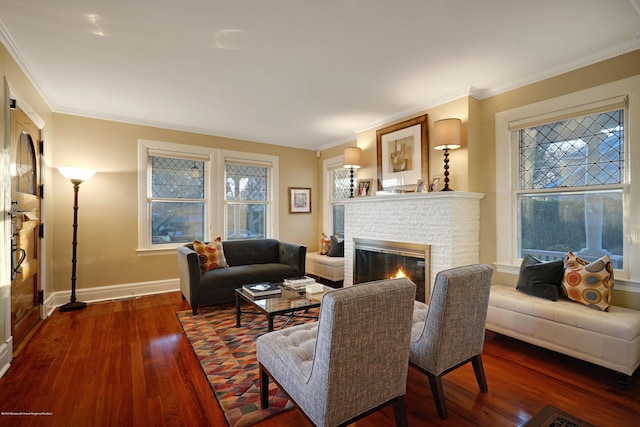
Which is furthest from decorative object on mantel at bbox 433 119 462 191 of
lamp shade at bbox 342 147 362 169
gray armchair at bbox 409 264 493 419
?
gray armchair at bbox 409 264 493 419

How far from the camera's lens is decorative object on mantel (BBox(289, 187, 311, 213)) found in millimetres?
5702

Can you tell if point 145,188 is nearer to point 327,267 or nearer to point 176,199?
point 176,199

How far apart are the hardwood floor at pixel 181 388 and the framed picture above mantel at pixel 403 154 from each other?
6.55 feet

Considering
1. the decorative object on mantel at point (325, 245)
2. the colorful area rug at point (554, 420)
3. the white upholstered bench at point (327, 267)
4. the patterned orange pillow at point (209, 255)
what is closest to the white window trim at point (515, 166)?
the colorful area rug at point (554, 420)

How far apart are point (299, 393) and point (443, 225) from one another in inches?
95.4

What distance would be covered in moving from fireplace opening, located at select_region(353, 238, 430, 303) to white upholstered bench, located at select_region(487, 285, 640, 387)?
0.84m

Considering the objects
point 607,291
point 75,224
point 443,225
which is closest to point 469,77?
point 443,225

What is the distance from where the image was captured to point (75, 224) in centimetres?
373

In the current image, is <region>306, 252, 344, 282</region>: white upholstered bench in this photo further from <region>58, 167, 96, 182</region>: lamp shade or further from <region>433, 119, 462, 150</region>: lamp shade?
<region>58, 167, 96, 182</region>: lamp shade

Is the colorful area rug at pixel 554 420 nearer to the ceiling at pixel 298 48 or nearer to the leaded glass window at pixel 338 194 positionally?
the ceiling at pixel 298 48

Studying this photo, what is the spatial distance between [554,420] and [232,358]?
2140 mm

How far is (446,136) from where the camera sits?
3.24 meters

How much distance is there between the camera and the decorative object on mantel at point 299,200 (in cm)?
570

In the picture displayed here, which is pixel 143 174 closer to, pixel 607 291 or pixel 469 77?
pixel 469 77
